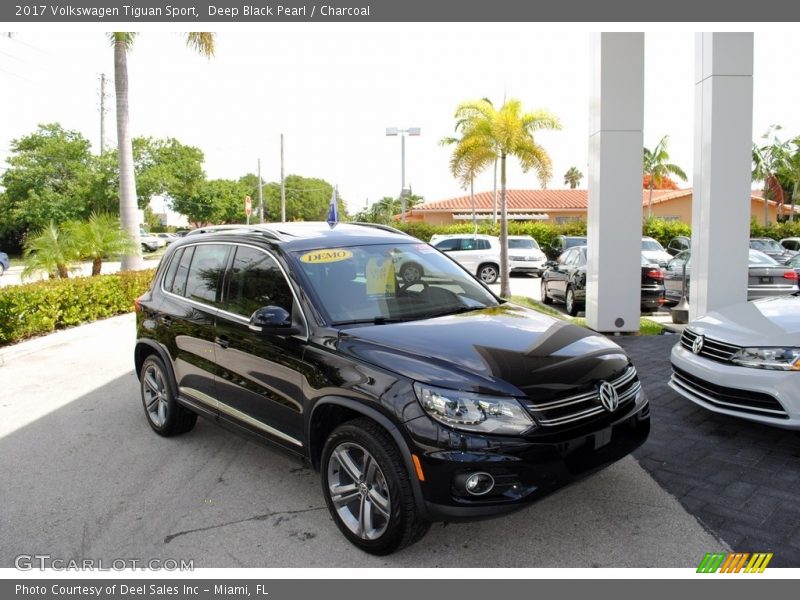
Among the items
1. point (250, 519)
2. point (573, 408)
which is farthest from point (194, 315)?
point (573, 408)

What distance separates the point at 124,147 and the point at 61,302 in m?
6.10

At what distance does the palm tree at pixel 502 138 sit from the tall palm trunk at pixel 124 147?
27.3 ft

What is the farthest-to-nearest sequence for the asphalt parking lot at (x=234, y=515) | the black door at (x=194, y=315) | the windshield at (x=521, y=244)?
the windshield at (x=521, y=244) → the black door at (x=194, y=315) → the asphalt parking lot at (x=234, y=515)

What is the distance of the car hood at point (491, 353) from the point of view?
3207mm

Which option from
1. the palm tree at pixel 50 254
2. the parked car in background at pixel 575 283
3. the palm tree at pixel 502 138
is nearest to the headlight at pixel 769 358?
the parked car in background at pixel 575 283

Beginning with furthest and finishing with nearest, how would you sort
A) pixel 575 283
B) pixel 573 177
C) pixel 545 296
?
pixel 573 177
pixel 545 296
pixel 575 283

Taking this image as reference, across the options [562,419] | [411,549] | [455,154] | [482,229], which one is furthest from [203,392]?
[482,229]

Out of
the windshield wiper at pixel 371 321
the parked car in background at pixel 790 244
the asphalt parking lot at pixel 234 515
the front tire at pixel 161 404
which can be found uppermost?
the parked car in background at pixel 790 244

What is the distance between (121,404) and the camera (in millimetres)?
6715

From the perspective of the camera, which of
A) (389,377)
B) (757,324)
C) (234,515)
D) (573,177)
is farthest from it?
(573,177)

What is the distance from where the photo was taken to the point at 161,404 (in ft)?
18.1

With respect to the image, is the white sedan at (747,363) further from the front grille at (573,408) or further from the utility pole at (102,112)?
the utility pole at (102,112)

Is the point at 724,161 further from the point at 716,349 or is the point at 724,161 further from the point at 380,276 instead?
the point at 380,276
